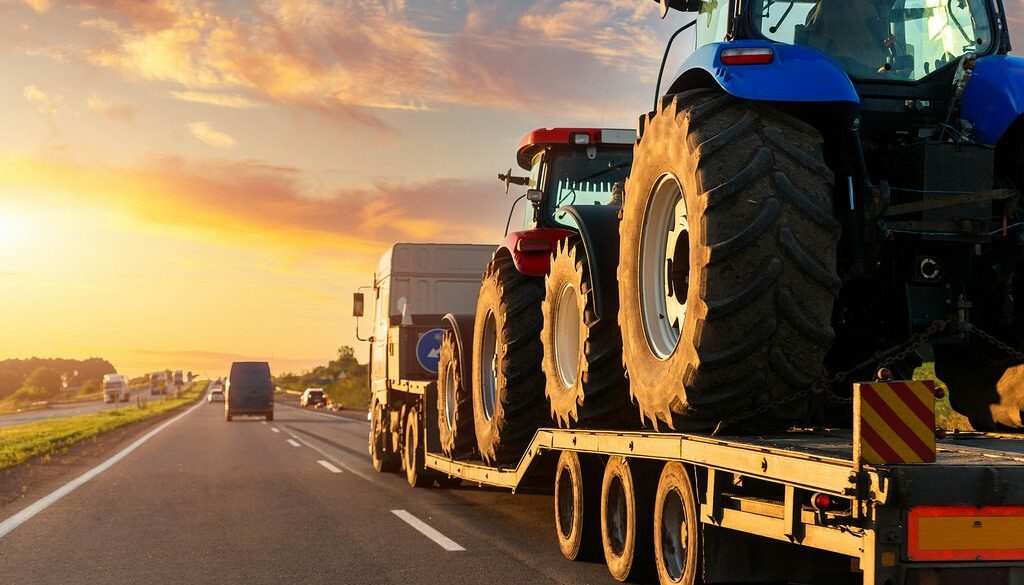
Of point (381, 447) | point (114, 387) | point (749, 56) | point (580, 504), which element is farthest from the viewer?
point (114, 387)

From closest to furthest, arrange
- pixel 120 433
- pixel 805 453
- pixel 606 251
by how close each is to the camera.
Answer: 1. pixel 805 453
2. pixel 606 251
3. pixel 120 433

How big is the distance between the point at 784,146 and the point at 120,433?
3572 centimetres

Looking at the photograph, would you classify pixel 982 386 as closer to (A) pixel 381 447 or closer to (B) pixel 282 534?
(B) pixel 282 534

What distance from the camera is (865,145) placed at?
6645mm

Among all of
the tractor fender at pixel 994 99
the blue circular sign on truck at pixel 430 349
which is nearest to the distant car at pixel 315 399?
the blue circular sign on truck at pixel 430 349

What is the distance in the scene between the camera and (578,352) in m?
8.45

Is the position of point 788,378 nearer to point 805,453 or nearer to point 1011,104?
point 805,453

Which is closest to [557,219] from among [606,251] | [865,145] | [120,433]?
[606,251]

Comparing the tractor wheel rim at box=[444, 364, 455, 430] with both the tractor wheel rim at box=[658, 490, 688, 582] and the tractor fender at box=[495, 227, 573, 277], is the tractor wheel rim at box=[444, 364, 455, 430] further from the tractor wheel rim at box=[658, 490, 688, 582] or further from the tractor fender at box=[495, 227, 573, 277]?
the tractor wheel rim at box=[658, 490, 688, 582]

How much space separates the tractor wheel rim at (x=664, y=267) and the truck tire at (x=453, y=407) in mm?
5350

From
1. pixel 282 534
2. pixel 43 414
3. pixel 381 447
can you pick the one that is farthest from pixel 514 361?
pixel 43 414

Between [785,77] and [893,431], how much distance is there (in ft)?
7.19

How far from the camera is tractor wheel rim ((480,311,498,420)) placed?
36.6 ft

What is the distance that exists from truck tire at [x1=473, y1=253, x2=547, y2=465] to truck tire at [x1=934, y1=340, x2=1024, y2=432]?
3.80 meters
